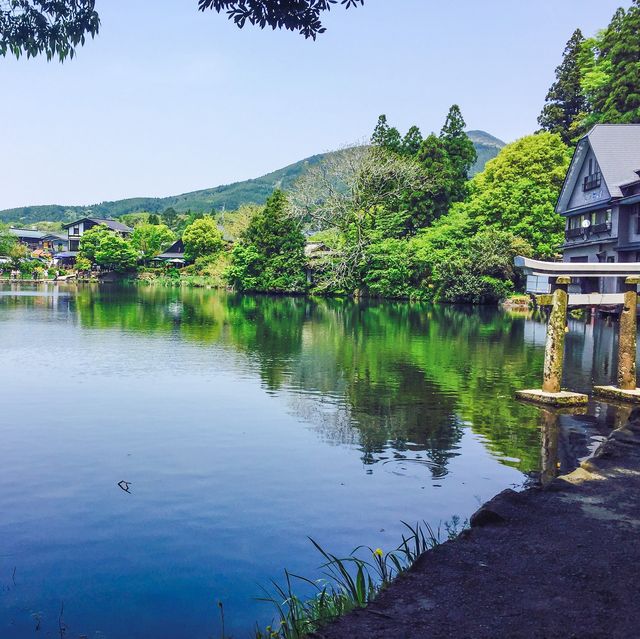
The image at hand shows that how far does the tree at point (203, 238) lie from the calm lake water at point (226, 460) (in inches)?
2658

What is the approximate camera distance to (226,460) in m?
10.8

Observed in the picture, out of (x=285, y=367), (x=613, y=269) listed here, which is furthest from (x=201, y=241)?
(x=613, y=269)

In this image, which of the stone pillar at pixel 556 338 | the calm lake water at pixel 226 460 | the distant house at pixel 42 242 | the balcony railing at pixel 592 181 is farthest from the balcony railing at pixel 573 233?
the distant house at pixel 42 242

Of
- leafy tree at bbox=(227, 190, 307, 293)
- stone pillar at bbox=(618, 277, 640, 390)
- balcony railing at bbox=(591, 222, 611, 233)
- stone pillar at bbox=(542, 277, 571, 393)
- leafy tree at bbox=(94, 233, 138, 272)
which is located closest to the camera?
stone pillar at bbox=(542, 277, 571, 393)

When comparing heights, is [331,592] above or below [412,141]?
below

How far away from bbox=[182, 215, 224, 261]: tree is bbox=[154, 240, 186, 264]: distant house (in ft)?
16.7

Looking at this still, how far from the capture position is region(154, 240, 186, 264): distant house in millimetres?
97250

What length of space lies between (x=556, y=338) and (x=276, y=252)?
54440 mm

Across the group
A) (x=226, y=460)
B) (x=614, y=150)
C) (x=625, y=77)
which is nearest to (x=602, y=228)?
(x=614, y=150)

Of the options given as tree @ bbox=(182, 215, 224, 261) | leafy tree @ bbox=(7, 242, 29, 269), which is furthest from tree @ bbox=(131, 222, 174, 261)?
leafy tree @ bbox=(7, 242, 29, 269)

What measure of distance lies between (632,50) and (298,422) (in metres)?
53.1

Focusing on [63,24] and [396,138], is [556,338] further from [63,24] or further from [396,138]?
[396,138]

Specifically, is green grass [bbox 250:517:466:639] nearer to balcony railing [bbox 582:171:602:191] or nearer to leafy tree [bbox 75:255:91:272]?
balcony railing [bbox 582:171:602:191]

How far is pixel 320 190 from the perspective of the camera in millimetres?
59500
